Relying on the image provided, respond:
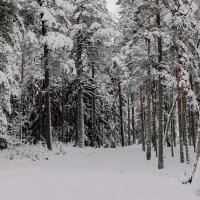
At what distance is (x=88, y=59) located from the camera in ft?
95.0

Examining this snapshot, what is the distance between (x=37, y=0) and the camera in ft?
76.6

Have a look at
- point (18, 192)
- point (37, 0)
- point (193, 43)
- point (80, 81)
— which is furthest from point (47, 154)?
point (18, 192)

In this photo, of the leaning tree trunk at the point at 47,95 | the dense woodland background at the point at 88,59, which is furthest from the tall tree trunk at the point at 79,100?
the leaning tree trunk at the point at 47,95

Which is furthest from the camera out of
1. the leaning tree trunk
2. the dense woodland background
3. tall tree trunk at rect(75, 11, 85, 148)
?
tall tree trunk at rect(75, 11, 85, 148)

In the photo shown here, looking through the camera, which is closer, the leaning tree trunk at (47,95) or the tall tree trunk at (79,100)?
the leaning tree trunk at (47,95)

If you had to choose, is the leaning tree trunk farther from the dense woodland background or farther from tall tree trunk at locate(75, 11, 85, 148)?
tall tree trunk at locate(75, 11, 85, 148)

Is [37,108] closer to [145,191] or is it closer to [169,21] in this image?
[169,21]

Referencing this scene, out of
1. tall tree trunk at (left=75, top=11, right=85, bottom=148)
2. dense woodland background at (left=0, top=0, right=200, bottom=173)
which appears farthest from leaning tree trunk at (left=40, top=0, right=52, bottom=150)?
tall tree trunk at (left=75, top=11, right=85, bottom=148)

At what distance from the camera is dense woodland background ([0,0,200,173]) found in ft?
60.0

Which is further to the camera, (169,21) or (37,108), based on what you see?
(37,108)

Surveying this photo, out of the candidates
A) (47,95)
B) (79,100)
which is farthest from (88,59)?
(47,95)

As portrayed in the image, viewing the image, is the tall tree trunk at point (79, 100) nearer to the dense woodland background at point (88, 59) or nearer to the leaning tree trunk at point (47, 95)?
the dense woodland background at point (88, 59)

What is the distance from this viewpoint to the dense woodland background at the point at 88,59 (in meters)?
18.3

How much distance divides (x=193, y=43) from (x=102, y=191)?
16249mm
